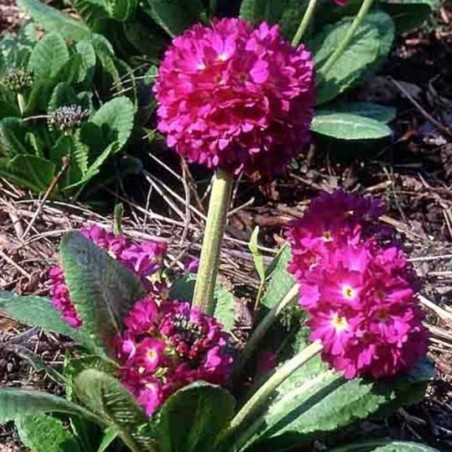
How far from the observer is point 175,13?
Answer: 3.67 metres

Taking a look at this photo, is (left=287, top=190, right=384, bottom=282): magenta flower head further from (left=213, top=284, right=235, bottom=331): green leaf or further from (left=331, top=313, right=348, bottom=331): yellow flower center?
(left=213, top=284, right=235, bottom=331): green leaf

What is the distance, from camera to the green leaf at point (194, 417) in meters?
2.09

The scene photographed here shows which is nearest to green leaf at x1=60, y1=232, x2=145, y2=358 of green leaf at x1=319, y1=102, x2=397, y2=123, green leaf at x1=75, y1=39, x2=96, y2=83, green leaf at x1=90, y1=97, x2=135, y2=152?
green leaf at x1=90, y1=97, x2=135, y2=152

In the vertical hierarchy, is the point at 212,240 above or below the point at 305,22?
above

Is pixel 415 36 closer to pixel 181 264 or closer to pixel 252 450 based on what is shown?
pixel 181 264

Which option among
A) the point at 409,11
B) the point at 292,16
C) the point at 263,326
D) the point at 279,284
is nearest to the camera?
the point at 263,326

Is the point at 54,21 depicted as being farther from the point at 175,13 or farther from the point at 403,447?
the point at 403,447

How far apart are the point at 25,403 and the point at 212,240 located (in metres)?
0.46

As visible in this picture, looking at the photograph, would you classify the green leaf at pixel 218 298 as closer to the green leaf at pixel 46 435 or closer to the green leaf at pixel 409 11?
the green leaf at pixel 46 435

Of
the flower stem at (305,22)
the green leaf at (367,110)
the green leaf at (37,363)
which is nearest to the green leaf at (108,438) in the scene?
the green leaf at (37,363)

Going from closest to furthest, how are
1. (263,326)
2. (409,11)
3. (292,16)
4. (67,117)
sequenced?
(263,326), (67,117), (292,16), (409,11)

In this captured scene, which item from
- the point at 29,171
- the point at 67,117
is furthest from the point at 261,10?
the point at 29,171

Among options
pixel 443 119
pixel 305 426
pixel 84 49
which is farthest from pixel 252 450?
pixel 443 119

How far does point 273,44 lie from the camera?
2123 millimetres
